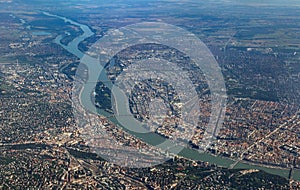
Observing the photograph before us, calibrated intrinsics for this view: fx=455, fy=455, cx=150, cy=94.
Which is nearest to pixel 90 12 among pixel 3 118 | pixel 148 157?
pixel 3 118

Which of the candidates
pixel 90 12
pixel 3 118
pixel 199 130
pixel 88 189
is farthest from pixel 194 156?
pixel 90 12

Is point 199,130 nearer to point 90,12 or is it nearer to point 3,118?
point 3,118

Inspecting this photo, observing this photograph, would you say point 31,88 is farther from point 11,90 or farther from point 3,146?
point 3,146

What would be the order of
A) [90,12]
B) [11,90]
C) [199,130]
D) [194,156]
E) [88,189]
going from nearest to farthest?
[88,189] < [194,156] < [199,130] < [11,90] < [90,12]

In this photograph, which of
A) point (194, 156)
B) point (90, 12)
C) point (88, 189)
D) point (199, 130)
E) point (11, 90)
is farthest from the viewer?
point (90, 12)

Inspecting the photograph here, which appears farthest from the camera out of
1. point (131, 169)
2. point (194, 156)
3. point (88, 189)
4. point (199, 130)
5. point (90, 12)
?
point (90, 12)

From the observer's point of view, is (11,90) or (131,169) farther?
(11,90)

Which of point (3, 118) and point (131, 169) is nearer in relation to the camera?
point (131, 169)

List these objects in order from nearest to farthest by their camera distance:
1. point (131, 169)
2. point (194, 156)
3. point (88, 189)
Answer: point (88, 189), point (131, 169), point (194, 156)
